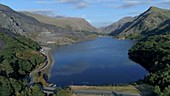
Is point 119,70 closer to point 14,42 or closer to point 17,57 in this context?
point 17,57

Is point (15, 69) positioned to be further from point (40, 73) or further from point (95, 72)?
point (95, 72)

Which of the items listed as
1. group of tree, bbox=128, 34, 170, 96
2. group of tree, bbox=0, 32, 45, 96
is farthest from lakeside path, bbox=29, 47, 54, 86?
group of tree, bbox=128, 34, 170, 96

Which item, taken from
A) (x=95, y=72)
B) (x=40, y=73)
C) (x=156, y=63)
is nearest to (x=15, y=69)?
(x=40, y=73)

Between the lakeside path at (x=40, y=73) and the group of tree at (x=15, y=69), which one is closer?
the group of tree at (x=15, y=69)

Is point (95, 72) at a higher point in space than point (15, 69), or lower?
lower

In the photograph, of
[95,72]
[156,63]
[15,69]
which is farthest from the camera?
[95,72]

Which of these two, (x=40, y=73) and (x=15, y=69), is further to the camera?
(x=40, y=73)

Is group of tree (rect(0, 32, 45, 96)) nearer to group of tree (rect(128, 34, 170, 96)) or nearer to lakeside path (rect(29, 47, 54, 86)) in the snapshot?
lakeside path (rect(29, 47, 54, 86))

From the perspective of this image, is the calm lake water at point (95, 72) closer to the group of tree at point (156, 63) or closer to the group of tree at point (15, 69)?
the group of tree at point (156, 63)

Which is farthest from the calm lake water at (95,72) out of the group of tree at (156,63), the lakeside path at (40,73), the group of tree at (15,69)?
the group of tree at (15,69)

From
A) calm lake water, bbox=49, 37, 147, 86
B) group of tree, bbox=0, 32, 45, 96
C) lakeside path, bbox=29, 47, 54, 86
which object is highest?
group of tree, bbox=0, 32, 45, 96

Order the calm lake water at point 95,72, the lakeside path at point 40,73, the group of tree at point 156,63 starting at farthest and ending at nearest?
the calm lake water at point 95,72, the lakeside path at point 40,73, the group of tree at point 156,63
